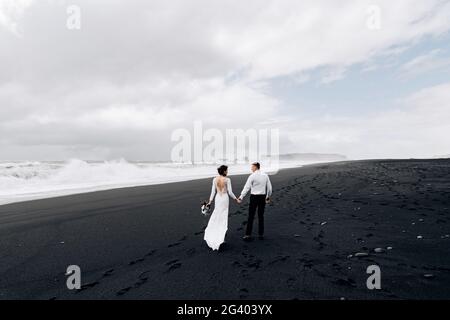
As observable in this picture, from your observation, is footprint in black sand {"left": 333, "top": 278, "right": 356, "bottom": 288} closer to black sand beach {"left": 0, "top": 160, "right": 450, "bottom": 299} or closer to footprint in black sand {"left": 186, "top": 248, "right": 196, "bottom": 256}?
black sand beach {"left": 0, "top": 160, "right": 450, "bottom": 299}

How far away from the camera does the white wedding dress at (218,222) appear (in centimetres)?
772

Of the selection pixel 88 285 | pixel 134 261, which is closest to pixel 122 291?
pixel 88 285

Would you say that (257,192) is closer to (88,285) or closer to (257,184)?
(257,184)

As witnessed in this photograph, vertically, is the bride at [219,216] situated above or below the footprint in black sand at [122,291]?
above

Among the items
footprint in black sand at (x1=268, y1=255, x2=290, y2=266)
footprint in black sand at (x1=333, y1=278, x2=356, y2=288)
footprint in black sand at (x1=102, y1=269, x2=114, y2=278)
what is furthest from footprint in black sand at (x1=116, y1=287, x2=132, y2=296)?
footprint in black sand at (x1=333, y1=278, x2=356, y2=288)

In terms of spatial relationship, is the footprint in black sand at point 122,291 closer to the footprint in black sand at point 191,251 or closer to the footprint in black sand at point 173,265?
the footprint in black sand at point 173,265

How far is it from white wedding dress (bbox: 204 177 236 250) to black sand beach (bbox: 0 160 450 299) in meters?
0.30

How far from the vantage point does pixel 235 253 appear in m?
7.39

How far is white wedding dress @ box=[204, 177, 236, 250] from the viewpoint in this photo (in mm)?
7719

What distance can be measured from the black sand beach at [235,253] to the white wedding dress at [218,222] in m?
0.30

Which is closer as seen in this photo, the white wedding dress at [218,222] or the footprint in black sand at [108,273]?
the footprint in black sand at [108,273]

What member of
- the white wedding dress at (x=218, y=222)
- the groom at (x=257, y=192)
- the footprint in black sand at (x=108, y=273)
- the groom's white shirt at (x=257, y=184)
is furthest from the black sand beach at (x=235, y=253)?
the groom's white shirt at (x=257, y=184)
